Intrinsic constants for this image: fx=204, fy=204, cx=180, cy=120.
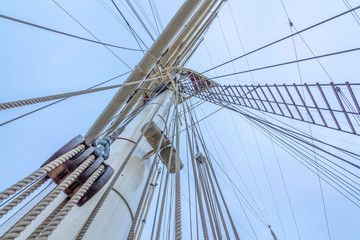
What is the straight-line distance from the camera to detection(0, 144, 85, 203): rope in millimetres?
685

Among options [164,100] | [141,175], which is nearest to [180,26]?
[164,100]

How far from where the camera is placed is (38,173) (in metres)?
0.79

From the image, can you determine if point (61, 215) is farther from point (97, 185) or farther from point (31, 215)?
point (97, 185)

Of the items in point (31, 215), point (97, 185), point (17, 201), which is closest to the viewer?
point (31, 215)

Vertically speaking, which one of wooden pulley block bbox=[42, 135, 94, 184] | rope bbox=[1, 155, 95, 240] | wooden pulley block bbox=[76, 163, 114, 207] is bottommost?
wooden pulley block bbox=[76, 163, 114, 207]

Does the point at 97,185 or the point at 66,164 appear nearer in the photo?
the point at 66,164

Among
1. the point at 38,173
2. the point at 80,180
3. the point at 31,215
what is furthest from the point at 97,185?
the point at 31,215

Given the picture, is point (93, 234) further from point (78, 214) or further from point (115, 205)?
point (115, 205)

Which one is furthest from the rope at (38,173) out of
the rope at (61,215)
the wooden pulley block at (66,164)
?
the rope at (61,215)

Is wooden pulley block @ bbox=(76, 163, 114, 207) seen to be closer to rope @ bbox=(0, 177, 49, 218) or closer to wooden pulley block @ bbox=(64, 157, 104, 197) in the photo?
wooden pulley block @ bbox=(64, 157, 104, 197)

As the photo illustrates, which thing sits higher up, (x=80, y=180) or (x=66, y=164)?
(x=66, y=164)

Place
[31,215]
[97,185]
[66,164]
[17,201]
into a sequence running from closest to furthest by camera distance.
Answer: [31,215], [17,201], [66,164], [97,185]

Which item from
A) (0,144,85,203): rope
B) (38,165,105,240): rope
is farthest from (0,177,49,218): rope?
(38,165,105,240): rope

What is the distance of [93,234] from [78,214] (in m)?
0.14
